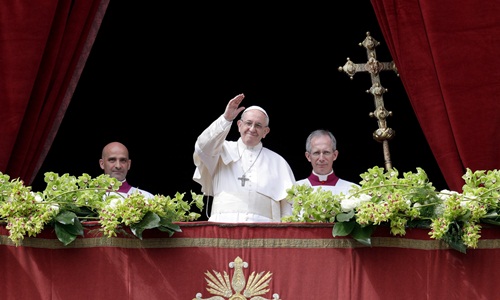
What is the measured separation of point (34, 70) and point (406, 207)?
269 cm

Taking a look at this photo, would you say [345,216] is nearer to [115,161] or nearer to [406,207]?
[406,207]

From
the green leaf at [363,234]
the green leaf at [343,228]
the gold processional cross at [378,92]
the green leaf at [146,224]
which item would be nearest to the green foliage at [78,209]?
the green leaf at [146,224]

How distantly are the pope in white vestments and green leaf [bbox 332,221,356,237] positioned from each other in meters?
1.33

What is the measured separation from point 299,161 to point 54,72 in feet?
10.5

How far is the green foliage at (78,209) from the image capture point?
6.02 meters

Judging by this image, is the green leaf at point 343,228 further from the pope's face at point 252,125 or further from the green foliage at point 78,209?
the pope's face at point 252,125

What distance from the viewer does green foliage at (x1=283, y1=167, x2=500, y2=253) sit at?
600 cm

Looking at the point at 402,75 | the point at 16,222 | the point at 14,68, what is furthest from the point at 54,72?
the point at 402,75

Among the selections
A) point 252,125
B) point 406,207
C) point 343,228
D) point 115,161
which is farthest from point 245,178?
point 406,207

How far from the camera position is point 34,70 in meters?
7.24

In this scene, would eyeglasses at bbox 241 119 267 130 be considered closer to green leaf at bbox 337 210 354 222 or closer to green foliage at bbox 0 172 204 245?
green foliage at bbox 0 172 204 245

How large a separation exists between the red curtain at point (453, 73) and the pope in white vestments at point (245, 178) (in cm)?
103

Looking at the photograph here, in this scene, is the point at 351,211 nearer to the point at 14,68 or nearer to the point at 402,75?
the point at 402,75

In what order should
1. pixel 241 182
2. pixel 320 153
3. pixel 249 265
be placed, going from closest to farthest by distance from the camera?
pixel 249 265
pixel 241 182
pixel 320 153
